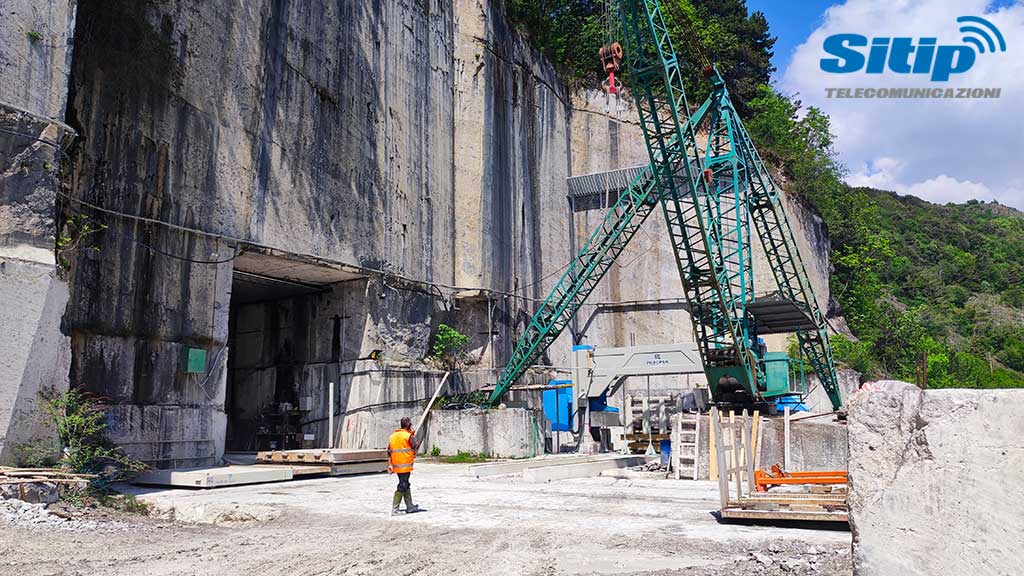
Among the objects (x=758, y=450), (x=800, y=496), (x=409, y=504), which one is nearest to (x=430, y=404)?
(x=758, y=450)

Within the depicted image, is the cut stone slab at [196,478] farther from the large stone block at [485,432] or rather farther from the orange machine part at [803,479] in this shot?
the orange machine part at [803,479]

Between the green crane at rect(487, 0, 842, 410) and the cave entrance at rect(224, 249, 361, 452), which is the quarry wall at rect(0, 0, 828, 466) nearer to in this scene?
the cave entrance at rect(224, 249, 361, 452)

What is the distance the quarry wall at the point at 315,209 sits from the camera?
15453 mm

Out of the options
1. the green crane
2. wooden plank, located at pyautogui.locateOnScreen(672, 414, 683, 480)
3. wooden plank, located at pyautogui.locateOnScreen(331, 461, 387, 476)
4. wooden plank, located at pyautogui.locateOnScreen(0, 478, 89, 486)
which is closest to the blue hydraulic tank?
the green crane

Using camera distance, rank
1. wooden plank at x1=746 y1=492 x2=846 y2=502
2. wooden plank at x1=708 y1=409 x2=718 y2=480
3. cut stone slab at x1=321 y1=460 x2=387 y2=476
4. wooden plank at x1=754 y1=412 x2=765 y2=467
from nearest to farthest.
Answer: wooden plank at x1=746 y1=492 x2=846 y2=502, wooden plank at x1=754 y1=412 x2=765 y2=467, wooden plank at x1=708 y1=409 x2=718 y2=480, cut stone slab at x1=321 y1=460 x2=387 y2=476

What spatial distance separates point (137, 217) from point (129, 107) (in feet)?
7.66

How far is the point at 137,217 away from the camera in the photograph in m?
15.9

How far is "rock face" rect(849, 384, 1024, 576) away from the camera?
12.5 feet

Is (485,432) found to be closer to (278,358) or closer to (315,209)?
(278,358)

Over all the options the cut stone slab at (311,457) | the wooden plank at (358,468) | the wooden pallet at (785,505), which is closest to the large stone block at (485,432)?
the wooden plank at (358,468)

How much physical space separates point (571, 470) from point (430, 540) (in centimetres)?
883

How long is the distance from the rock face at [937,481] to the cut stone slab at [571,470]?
12.1 metres

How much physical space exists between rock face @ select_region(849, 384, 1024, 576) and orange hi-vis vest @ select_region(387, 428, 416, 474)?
282 inches

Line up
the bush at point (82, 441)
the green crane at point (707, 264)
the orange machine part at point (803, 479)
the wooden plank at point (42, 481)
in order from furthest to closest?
the green crane at point (707, 264)
the bush at point (82, 441)
the wooden plank at point (42, 481)
the orange machine part at point (803, 479)
